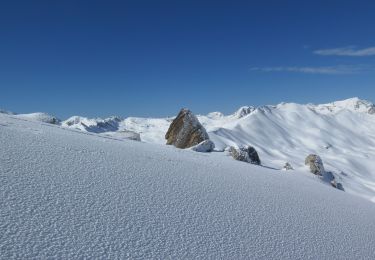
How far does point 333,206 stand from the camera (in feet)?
35.4

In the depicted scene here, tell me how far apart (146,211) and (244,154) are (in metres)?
13.2

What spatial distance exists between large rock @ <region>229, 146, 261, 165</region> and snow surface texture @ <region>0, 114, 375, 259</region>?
798cm

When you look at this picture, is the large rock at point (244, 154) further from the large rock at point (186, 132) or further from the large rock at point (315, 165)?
the large rock at point (315, 165)

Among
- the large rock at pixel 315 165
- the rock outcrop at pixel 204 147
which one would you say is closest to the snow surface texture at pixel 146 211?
the rock outcrop at pixel 204 147

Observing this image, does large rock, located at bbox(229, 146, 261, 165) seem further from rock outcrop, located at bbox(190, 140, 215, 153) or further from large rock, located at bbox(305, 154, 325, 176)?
large rock, located at bbox(305, 154, 325, 176)

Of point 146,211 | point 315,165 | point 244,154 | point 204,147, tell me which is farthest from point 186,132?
point 146,211

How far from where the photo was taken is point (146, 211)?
7.00m

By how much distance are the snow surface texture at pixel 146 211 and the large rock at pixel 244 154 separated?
314 inches

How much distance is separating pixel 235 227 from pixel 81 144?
505cm

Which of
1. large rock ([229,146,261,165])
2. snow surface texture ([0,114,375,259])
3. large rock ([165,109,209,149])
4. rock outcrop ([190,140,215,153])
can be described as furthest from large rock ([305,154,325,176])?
snow surface texture ([0,114,375,259])

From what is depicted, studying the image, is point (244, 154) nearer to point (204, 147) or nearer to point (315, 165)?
point (204, 147)

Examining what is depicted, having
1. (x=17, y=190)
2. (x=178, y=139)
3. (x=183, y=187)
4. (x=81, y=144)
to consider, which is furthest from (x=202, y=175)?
(x=178, y=139)

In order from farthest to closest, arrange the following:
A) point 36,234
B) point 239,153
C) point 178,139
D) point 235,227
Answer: point 178,139 < point 239,153 < point 235,227 < point 36,234

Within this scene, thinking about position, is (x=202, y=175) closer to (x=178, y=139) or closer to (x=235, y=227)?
(x=235, y=227)
